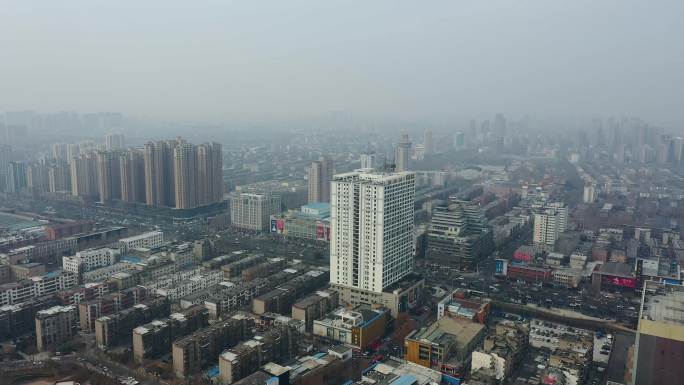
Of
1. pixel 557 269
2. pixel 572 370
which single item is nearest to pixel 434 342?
pixel 572 370

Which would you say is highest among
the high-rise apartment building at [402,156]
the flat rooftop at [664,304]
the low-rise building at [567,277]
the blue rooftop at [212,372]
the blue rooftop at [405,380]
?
the high-rise apartment building at [402,156]

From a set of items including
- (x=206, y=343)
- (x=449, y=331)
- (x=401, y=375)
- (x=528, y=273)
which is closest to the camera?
(x=401, y=375)

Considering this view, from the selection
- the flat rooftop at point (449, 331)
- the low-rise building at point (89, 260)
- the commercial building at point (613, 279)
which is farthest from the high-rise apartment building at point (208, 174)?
the commercial building at point (613, 279)

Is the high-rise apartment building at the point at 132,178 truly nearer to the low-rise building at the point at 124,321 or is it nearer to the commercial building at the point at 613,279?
the low-rise building at the point at 124,321

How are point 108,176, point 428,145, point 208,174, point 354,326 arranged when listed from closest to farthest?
point 354,326 < point 208,174 < point 108,176 < point 428,145

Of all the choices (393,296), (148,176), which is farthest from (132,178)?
(393,296)

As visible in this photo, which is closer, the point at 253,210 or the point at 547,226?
the point at 547,226

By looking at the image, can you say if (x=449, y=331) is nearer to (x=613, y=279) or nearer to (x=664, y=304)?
(x=664, y=304)
